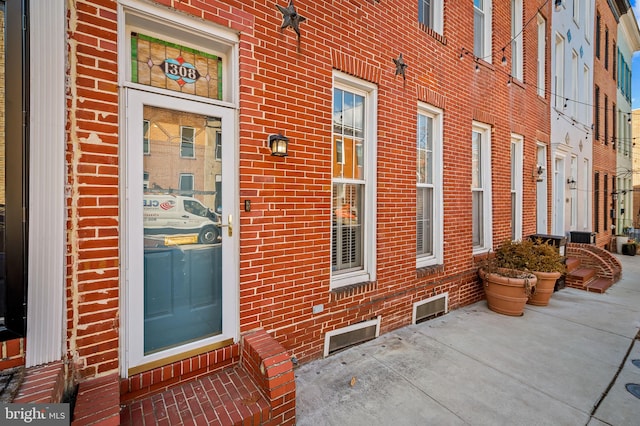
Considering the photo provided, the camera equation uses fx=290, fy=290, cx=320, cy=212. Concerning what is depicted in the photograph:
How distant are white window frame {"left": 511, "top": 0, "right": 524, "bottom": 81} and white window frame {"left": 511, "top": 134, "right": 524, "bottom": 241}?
1436 mm

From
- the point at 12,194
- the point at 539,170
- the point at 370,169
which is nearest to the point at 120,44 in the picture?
the point at 12,194

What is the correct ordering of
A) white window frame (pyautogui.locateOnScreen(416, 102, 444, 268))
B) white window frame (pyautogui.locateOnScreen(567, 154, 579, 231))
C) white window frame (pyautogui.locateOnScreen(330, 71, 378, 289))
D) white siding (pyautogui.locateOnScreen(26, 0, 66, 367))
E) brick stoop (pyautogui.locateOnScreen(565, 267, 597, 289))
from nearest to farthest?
1. white siding (pyautogui.locateOnScreen(26, 0, 66, 367))
2. white window frame (pyautogui.locateOnScreen(330, 71, 378, 289))
3. white window frame (pyautogui.locateOnScreen(416, 102, 444, 268))
4. brick stoop (pyautogui.locateOnScreen(565, 267, 597, 289))
5. white window frame (pyautogui.locateOnScreen(567, 154, 579, 231))

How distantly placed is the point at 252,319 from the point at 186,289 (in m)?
0.64

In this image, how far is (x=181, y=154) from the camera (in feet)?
7.98

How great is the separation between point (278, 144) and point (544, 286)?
4983mm

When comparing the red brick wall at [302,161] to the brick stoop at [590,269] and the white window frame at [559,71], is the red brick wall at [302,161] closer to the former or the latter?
the brick stoop at [590,269]

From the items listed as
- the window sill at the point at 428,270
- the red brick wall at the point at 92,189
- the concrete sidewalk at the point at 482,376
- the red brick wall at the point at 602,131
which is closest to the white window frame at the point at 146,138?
the red brick wall at the point at 92,189

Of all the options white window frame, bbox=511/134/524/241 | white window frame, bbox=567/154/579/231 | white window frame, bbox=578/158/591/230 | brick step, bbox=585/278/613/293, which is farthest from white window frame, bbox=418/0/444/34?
white window frame, bbox=578/158/591/230

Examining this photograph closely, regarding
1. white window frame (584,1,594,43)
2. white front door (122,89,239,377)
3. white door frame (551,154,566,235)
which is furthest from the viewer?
white window frame (584,1,594,43)

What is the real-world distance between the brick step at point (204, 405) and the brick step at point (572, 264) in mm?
7302

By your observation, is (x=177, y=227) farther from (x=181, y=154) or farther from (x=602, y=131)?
(x=602, y=131)

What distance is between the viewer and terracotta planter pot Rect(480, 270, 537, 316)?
4.32m

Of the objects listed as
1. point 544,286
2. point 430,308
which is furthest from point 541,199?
point 430,308

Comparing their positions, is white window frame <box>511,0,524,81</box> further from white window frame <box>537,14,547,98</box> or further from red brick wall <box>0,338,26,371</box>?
red brick wall <box>0,338,26,371</box>
